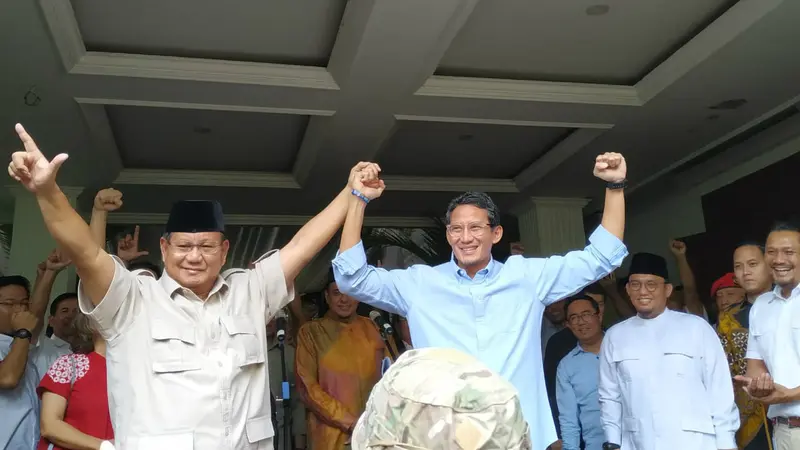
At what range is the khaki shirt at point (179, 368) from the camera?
181 cm

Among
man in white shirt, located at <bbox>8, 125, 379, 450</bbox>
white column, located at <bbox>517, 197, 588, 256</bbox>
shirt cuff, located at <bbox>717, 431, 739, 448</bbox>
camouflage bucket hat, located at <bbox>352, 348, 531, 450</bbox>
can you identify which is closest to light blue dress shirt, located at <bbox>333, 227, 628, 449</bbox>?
man in white shirt, located at <bbox>8, 125, 379, 450</bbox>

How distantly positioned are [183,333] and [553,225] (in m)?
5.72

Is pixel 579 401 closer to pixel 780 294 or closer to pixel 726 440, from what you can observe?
pixel 726 440

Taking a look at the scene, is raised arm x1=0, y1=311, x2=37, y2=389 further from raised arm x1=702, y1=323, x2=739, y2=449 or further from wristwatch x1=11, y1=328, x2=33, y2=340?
raised arm x1=702, y1=323, x2=739, y2=449

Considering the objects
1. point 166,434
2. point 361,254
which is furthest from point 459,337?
point 166,434

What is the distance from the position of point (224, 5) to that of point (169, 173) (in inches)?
110

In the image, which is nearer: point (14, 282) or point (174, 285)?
point (174, 285)

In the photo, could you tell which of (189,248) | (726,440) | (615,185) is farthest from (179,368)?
(726,440)

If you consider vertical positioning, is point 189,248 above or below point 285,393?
above

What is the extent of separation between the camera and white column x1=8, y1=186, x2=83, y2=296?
5875 mm

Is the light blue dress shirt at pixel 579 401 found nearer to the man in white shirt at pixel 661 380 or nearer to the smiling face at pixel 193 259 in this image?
the man in white shirt at pixel 661 380

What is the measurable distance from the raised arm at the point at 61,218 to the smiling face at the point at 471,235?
1.00 meters

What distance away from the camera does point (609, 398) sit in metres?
3.00

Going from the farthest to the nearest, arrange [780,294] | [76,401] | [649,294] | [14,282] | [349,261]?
[14,282], [649,294], [780,294], [76,401], [349,261]
